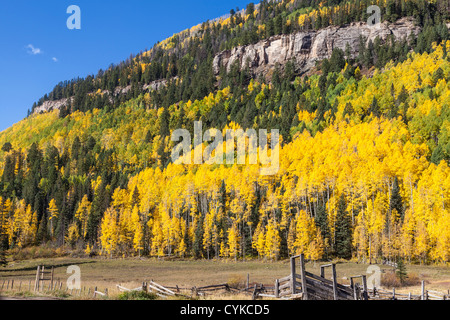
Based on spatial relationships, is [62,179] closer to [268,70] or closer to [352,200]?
[352,200]

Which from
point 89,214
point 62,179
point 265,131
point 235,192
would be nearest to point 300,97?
point 265,131

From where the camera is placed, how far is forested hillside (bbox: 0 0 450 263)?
68.1m

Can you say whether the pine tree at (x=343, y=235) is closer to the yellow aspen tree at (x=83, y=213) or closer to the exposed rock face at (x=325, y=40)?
the yellow aspen tree at (x=83, y=213)

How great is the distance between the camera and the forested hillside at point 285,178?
224ft

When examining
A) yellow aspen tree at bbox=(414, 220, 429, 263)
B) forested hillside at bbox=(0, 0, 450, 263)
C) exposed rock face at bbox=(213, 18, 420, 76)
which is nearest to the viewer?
yellow aspen tree at bbox=(414, 220, 429, 263)

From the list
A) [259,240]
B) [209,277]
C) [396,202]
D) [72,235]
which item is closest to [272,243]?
[259,240]

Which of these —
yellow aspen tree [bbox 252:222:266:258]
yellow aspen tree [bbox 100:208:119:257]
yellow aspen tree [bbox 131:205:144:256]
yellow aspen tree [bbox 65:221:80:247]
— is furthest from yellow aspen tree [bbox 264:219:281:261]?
yellow aspen tree [bbox 65:221:80:247]

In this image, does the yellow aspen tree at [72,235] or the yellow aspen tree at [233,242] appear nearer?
the yellow aspen tree at [233,242]

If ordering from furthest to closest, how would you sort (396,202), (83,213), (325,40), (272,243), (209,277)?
(325,40)
(83,213)
(272,243)
(396,202)
(209,277)

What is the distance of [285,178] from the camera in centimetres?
8762

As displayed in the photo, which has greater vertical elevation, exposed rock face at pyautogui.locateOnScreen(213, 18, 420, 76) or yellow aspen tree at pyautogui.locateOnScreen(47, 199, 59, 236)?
exposed rock face at pyautogui.locateOnScreen(213, 18, 420, 76)

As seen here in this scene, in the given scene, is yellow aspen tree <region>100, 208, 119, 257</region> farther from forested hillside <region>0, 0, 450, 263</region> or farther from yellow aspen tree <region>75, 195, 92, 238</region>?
yellow aspen tree <region>75, 195, 92, 238</region>

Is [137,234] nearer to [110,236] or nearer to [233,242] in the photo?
[110,236]

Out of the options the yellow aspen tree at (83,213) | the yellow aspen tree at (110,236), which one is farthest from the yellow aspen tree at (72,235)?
the yellow aspen tree at (110,236)
